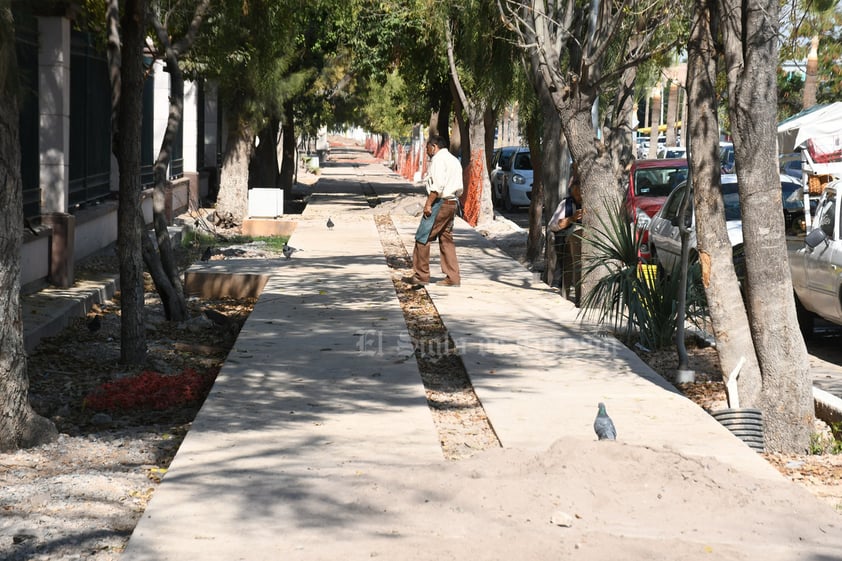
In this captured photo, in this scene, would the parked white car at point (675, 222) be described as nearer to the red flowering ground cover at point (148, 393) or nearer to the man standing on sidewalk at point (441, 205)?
the man standing on sidewalk at point (441, 205)

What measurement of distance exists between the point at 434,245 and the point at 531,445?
1256 cm

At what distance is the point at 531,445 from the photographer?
697 centimetres

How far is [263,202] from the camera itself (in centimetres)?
2428

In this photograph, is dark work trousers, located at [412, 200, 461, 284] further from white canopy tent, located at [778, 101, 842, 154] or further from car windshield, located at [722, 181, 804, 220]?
white canopy tent, located at [778, 101, 842, 154]

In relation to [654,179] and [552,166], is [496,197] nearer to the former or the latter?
[654,179]

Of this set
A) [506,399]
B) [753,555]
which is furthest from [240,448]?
[753,555]

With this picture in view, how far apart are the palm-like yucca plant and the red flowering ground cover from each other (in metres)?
3.79

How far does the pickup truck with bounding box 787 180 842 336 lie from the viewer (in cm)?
1083

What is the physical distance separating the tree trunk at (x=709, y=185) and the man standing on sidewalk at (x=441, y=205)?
5.55 metres

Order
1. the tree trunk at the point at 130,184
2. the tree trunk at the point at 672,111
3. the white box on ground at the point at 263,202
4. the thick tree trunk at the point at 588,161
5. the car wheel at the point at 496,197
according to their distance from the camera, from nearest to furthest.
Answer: the tree trunk at the point at 130,184
the thick tree trunk at the point at 588,161
the white box on ground at the point at 263,202
the car wheel at the point at 496,197
the tree trunk at the point at 672,111

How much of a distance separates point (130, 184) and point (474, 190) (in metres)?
17.5

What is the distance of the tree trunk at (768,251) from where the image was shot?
7746 millimetres

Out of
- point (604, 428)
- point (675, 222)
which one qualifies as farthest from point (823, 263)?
point (604, 428)

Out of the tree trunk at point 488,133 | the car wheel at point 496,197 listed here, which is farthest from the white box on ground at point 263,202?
the car wheel at point 496,197
